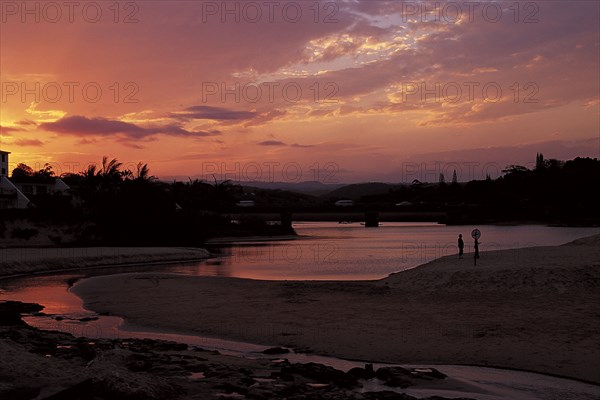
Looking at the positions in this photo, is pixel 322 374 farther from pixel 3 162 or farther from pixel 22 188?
pixel 3 162

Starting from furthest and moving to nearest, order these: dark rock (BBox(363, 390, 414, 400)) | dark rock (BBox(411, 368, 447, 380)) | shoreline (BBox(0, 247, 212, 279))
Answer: shoreline (BBox(0, 247, 212, 279)), dark rock (BBox(411, 368, 447, 380)), dark rock (BBox(363, 390, 414, 400))

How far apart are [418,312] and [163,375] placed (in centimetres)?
1131

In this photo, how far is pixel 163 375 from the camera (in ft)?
46.2

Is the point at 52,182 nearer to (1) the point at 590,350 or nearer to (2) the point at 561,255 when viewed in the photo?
(2) the point at 561,255

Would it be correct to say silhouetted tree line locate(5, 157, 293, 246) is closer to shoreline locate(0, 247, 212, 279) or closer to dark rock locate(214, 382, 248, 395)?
shoreline locate(0, 247, 212, 279)

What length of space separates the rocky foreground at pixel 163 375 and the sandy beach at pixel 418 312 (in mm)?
2546

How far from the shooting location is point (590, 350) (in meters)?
16.2

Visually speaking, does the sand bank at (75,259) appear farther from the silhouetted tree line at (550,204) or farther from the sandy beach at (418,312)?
the silhouetted tree line at (550,204)

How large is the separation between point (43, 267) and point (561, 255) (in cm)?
3586

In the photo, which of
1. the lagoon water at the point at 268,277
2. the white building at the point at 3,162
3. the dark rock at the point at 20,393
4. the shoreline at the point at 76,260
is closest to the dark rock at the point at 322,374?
the lagoon water at the point at 268,277

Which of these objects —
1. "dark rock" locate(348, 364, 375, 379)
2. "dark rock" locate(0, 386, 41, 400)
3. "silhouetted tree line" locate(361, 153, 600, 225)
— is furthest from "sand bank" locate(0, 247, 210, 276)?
"silhouetted tree line" locate(361, 153, 600, 225)

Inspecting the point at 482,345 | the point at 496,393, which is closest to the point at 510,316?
the point at 482,345

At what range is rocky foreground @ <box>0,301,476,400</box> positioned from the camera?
11867 mm

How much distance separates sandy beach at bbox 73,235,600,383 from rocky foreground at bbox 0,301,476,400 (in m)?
2.55
